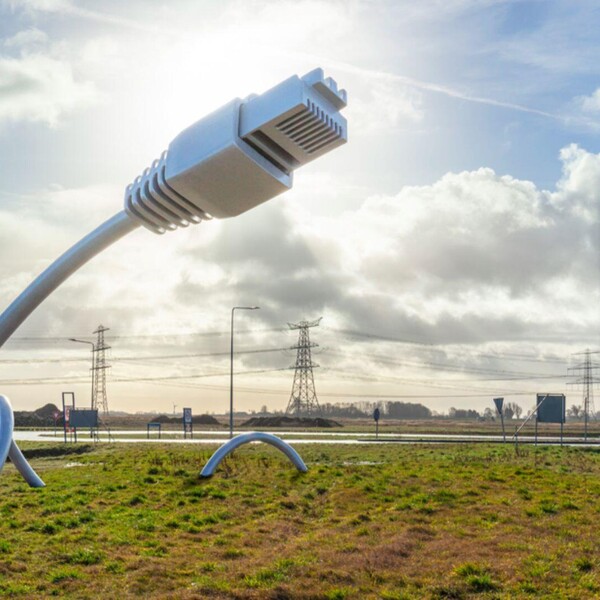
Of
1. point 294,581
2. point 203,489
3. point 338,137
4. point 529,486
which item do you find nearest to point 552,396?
point 529,486

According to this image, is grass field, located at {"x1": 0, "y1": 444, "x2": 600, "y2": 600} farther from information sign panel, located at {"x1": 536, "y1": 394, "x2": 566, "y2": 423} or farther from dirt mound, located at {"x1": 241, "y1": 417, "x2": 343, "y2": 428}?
dirt mound, located at {"x1": 241, "y1": 417, "x2": 343, "y2": 428}

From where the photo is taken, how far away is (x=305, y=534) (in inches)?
486

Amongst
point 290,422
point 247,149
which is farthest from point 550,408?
point 290,422

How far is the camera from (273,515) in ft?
46.0

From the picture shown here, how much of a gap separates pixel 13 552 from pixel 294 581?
4678 millimetres

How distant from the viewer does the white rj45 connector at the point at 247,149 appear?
19.0 ft

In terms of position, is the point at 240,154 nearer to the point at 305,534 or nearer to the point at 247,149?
the point at 247,149

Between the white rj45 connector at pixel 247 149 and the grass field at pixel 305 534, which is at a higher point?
the white rj45 connector at pixel 247 149

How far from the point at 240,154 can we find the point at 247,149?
7 cm

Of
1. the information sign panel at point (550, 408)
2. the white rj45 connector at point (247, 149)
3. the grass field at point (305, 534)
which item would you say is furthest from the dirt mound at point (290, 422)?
the white rj45 connector at point (247, 149)

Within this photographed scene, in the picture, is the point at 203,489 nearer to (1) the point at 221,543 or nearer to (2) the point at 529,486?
(1) the point at 221,543

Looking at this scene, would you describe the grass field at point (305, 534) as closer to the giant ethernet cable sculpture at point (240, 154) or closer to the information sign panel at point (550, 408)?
the giant ethernet cable sculpture at point (240, 154)

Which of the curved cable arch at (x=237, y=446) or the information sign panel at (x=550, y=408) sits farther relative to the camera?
the information sign panel at (x=550, y=408)

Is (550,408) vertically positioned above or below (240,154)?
below
